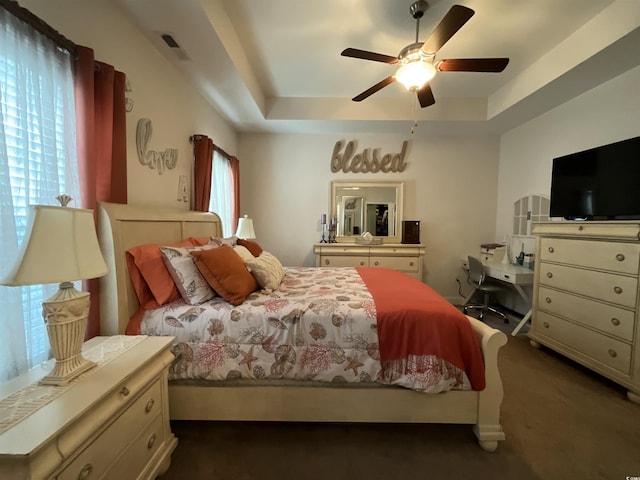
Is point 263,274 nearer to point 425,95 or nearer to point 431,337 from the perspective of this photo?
point 431,337

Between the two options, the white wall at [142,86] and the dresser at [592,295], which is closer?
the white wall at [142,86]

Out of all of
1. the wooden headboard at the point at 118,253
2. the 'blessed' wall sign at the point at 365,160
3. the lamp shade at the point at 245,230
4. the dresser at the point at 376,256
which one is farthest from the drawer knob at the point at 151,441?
the 'blessed' wall sign at the point at 365,160

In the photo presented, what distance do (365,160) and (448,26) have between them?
2.41 m

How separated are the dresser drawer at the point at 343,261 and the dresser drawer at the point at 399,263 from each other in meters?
0.14

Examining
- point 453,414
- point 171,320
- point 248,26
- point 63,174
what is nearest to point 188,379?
point 171,320

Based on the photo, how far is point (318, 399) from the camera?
1.51 metres

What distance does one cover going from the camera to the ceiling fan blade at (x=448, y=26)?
56.0 inches

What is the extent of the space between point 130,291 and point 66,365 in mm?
580

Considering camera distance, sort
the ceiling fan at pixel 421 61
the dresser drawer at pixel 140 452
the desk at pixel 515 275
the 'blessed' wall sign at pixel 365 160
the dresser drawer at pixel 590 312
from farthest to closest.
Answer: the 'blessed' wall sign at pixel 365 160 < the desk at pixel 515 275 < the dresser drawer at pixel 590 312 < the ceiling fan at pixel 421 61 < the dresser drawer at pixel 140 452

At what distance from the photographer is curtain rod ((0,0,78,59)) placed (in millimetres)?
1035

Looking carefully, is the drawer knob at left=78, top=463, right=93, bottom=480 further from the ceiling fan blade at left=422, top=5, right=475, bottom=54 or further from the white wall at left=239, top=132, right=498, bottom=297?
the white wall at left=239, top=132, right=498, bottom=297

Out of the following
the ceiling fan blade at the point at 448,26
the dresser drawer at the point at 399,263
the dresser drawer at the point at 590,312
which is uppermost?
the ceiling fan blade at the point at 448,26

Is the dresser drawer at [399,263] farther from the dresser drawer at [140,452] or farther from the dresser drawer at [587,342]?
the dresser drawer at [140,452]

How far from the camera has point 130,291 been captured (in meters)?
1.51
